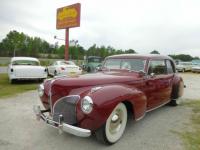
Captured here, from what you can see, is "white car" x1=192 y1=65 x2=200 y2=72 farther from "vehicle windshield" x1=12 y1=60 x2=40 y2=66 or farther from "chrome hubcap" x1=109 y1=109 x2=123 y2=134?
"chrome hubcap" x1=109 y1=109 x2=123 y2=134

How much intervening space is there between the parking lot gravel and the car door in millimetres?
470

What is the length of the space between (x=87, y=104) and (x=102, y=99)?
0.27 meters

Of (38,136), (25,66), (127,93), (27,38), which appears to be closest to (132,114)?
(127,93)

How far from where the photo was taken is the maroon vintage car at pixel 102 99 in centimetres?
339

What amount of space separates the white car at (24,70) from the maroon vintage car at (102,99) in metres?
6.88

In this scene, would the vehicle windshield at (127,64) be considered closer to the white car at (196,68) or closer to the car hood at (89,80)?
the car hood at (89,80)

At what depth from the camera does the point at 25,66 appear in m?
11.1

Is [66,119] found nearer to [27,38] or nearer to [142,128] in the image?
[142,128]

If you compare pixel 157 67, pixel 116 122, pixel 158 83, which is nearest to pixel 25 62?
pixel 157 67

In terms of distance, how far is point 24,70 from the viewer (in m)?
10.9

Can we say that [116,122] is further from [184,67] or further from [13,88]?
[184,67]

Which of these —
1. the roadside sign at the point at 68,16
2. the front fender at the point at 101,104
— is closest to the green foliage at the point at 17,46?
the roadside sign at the point at 68,16

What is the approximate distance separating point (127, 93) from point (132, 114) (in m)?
0.61

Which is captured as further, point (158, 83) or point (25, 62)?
point (25, 62)
